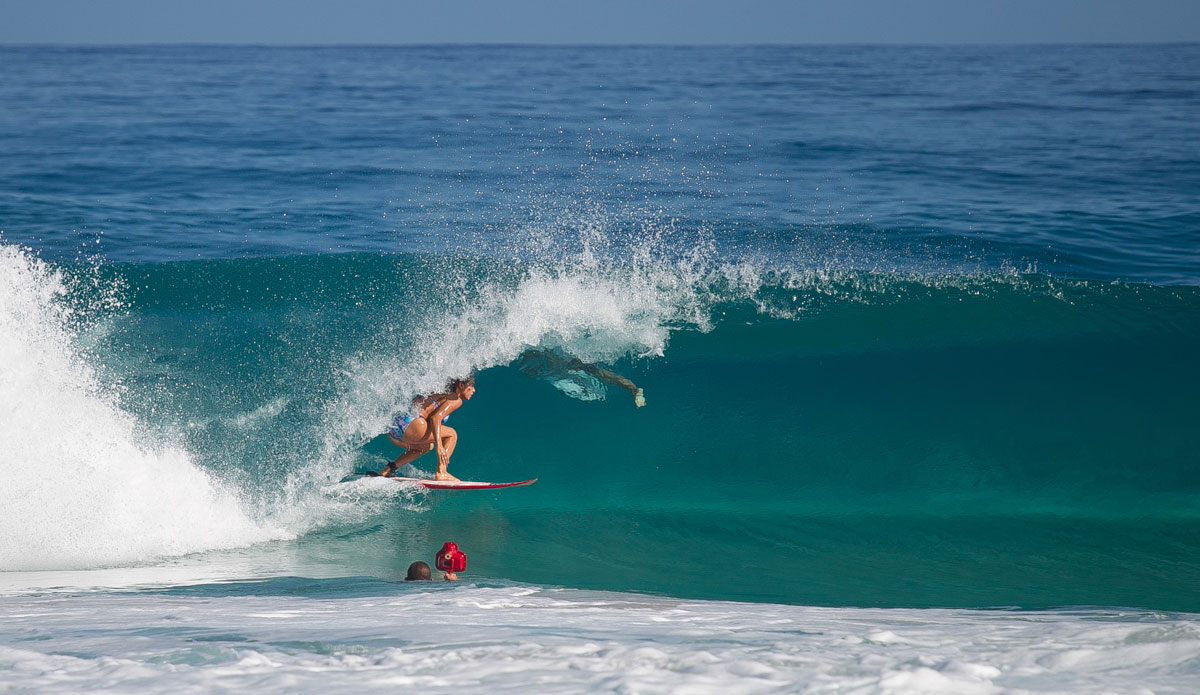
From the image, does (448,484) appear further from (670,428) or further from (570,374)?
(670,428)

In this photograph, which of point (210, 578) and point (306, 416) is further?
point (306, 416)

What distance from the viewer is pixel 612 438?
26.9 ft

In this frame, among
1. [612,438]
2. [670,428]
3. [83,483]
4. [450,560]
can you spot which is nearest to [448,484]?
[450,560]

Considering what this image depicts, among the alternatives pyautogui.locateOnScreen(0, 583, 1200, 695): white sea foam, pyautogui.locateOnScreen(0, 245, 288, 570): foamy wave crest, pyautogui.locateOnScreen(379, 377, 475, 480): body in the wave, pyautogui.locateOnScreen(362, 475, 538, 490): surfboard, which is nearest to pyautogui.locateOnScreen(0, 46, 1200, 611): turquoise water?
pyautogui.locateOnScreen(0, 245, 288, 570): foamy wave crest

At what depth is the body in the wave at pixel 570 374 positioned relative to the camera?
27.9 feet

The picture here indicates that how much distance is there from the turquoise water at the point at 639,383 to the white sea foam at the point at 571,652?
6.06 feet

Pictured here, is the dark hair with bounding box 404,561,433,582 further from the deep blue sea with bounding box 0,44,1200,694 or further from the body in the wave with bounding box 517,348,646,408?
the body in the wave with bounding box 517,348,646,408

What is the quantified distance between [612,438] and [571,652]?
15.4 ft

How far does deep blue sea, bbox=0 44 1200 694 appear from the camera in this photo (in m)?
3.75

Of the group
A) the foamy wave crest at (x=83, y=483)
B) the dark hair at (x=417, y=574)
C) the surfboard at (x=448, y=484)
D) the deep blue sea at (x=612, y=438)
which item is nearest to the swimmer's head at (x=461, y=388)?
the deep blue sea at (x=612, y=438)

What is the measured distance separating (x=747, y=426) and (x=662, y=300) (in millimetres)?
1656

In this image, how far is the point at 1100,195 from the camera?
15.1m

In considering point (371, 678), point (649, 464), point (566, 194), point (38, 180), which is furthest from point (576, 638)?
point (38, 180)

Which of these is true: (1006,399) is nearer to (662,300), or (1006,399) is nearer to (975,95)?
(662,300)
